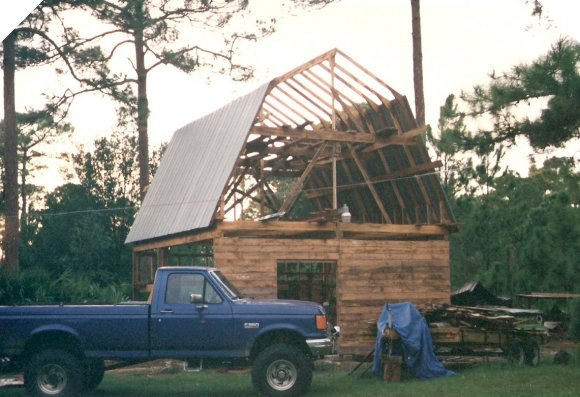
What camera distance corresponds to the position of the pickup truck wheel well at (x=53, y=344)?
42.3 feet

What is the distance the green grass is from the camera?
1280 cm

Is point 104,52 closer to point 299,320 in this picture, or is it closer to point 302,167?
point 302,167

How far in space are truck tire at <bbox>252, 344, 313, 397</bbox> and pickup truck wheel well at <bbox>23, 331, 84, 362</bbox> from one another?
8.55 ft

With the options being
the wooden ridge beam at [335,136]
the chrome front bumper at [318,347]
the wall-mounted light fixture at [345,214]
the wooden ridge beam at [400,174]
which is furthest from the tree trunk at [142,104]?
the chrome front bumper at [318,347]

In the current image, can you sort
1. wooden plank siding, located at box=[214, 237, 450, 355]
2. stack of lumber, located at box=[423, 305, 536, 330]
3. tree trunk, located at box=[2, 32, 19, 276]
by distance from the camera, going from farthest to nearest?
tree trunk, located at box=[2, 32, 19, 276], wooden plank siding, located at box=[214, 237, 450, 355], stack of lumber, located at box=[423, 305, 536, 330]

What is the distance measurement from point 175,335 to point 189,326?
0.24m

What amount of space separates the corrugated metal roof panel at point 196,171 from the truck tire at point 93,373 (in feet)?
15.8

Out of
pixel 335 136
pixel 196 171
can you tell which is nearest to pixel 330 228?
pixel 335 136

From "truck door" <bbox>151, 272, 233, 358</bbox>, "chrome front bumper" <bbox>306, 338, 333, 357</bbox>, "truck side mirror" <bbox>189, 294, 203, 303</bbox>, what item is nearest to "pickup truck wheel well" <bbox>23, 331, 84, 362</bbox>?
"truck door" <bbox>151, 272, 233, 358</bbox>

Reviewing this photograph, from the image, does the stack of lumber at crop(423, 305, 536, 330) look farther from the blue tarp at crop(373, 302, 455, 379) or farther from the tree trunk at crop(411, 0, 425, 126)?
the tree trunk at crop(411, 0, 425, 126)

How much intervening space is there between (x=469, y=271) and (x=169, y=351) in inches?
702

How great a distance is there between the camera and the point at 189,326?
13.1m

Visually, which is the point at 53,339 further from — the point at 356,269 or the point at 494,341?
the point at 356,269

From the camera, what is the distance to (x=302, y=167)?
963 inches
